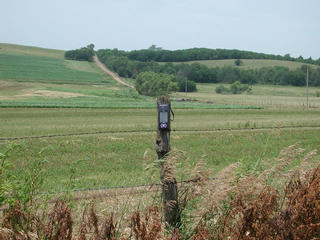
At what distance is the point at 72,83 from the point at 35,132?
74371mm

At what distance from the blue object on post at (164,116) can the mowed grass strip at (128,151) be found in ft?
14.6

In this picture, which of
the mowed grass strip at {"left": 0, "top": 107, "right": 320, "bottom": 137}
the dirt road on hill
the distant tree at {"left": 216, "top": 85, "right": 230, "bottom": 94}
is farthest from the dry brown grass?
the dirt road on hill

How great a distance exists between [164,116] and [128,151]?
36.2 feet

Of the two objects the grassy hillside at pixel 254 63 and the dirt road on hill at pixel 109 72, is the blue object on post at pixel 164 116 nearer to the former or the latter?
the dirt road on hill at pixel 109 72

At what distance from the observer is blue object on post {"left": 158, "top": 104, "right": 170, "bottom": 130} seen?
550cm

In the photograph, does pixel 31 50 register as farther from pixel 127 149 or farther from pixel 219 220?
pixel 219 220

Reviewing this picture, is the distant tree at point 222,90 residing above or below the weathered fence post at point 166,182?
below

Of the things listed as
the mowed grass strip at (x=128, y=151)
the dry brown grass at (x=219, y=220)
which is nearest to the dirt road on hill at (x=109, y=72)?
the mowed grass strip at (x=128, y=151)

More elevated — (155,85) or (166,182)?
(166,182)

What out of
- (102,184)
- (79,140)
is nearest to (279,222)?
(102,184)

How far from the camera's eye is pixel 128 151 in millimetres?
16422

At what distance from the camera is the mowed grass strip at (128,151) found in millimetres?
12131

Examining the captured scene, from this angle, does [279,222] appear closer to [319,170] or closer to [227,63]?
[319,170]

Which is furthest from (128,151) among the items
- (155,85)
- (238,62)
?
(238,62)
